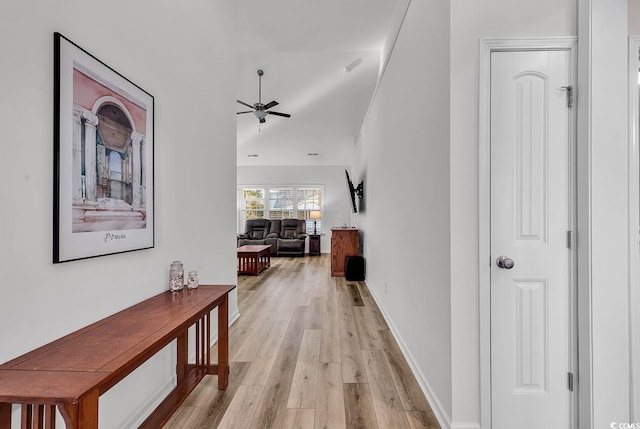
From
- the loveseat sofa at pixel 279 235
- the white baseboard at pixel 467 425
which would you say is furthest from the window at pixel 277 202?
the white baseboard at pixel 467 425

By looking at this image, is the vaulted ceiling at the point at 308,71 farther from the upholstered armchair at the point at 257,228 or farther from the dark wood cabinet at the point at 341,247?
the dark wood cabinet at the point at 341,247

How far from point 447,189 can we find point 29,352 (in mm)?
1909

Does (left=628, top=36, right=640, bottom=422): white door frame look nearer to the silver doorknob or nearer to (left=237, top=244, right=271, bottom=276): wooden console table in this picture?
the silver doorknob

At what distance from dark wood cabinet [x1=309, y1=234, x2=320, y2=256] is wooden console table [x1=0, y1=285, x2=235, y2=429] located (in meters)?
6.91

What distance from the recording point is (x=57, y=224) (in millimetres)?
1178

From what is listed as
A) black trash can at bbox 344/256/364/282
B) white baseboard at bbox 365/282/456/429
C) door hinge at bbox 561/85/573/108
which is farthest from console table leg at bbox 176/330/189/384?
black trash can at bbox 344/256/364/282

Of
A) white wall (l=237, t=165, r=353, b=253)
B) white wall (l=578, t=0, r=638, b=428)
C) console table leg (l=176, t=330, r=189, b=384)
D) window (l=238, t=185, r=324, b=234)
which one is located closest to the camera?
white wall (l=578, t=0, r=638, b=428)

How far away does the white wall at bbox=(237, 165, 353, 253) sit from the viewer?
9023 mm

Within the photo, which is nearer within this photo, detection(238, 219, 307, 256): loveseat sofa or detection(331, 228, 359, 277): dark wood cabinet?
detection(331, 228, 359, 277): dark wood cabinet

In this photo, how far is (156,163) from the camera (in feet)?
6.16

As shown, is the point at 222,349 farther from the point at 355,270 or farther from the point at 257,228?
the point at 257,228

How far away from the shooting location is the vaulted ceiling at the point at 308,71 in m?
3.26

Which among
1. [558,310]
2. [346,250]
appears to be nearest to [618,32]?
[558,310]

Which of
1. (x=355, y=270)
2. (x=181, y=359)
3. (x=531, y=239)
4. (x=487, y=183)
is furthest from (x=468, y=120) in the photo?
(x=355, y=270)
